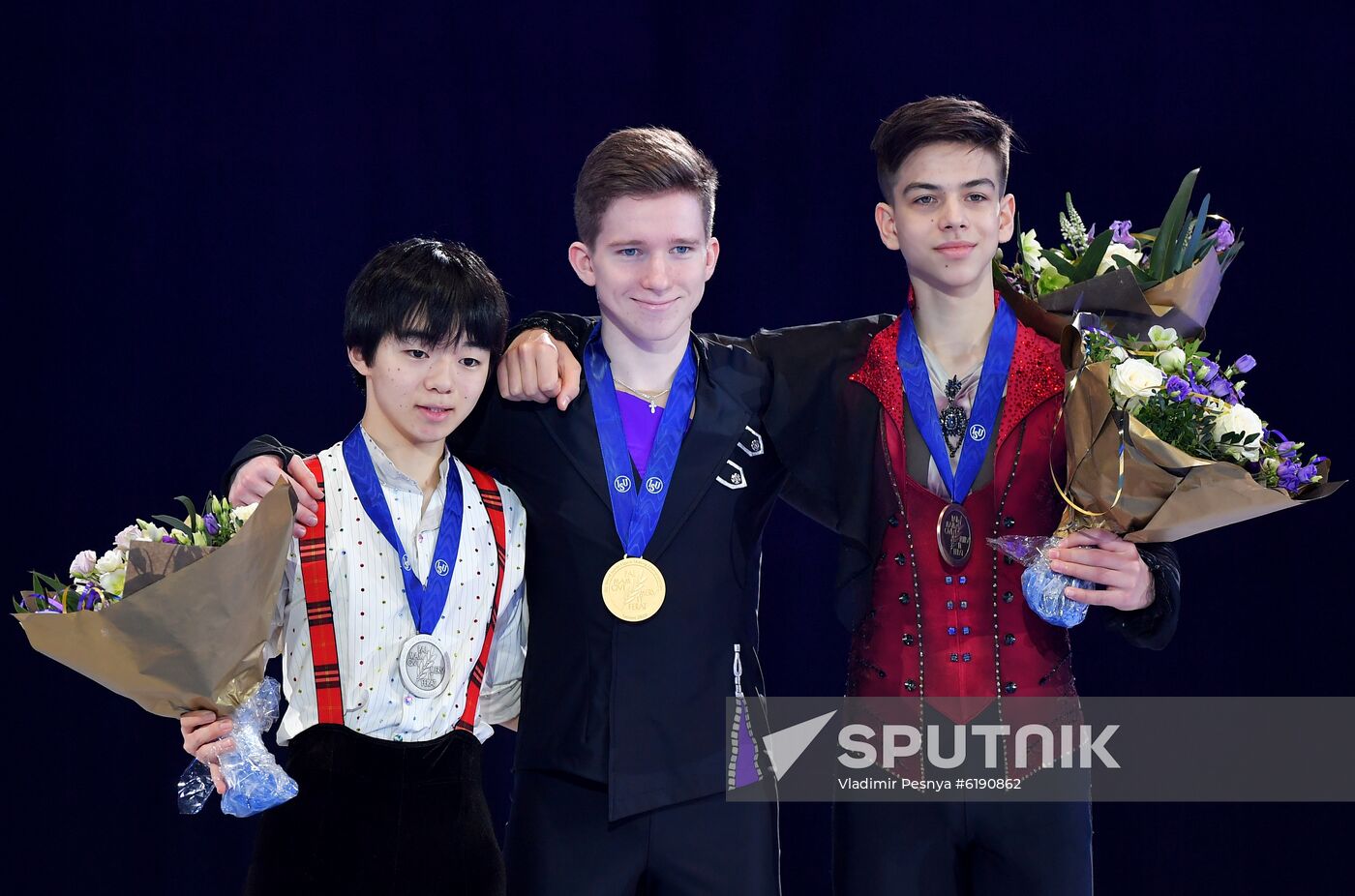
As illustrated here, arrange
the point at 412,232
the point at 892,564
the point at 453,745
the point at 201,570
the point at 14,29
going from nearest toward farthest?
the point at 201,570, the point at 453,745, the point at 892,564, the point at 14,29, the point at 412,232

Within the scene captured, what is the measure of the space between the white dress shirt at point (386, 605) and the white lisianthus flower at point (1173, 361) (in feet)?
3.75

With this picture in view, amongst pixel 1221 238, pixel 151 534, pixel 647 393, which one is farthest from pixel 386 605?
pixel 1221 238

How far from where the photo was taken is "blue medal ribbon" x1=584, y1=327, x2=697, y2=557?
261 cm

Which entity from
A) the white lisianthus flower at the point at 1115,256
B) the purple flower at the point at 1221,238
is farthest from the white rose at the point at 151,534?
the purple flower at the point at 1221,238

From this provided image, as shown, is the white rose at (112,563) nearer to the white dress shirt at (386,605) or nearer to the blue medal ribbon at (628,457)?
the white dress shirt at (386,605)

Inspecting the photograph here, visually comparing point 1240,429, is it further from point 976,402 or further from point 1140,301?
point 976,402

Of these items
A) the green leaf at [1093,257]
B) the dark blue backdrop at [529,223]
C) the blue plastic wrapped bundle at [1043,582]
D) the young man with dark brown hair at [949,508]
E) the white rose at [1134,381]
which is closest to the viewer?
the white rose at [1134,381]

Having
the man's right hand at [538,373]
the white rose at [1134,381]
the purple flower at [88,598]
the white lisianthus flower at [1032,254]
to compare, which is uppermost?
the white lisianthus flower at [1032,254]

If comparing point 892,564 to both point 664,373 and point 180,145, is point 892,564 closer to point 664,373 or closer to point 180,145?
point 664,373

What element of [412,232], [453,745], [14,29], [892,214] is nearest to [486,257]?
[412,232]

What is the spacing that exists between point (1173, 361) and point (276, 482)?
4.84 feet

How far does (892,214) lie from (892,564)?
0.65 m

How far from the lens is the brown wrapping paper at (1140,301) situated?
2.63 metres

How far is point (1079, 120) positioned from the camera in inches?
160
